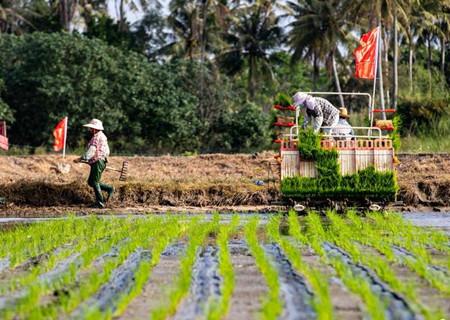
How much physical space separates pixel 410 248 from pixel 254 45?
43.7 m

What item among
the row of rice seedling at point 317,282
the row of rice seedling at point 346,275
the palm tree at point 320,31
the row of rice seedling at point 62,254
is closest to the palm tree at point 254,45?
the palm tree at point 320,31

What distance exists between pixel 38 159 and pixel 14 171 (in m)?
1.66

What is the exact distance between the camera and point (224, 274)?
6305 millimetres

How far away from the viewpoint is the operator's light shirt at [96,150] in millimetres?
14844

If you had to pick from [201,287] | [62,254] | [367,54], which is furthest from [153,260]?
[367,54]

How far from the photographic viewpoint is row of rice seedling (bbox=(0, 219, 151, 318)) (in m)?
5.20

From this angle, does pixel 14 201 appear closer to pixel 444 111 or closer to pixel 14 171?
pixel 14 171

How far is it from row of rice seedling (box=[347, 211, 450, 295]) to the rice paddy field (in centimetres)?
1

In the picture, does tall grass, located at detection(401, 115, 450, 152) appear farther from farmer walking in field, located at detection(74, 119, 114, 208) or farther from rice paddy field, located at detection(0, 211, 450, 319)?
rice paddy field, located at detection(0, 211, 450, 319)

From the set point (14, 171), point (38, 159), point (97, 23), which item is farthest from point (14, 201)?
point (97, 23)

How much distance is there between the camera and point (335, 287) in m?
5.94

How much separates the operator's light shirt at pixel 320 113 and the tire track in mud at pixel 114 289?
649 cm

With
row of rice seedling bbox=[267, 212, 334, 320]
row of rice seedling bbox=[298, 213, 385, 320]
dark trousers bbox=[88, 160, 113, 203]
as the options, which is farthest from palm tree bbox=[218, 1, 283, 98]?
row of rice seedling bbox=[267, 212, 334, 320]

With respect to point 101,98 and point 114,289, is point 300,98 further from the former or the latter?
point 101,98
